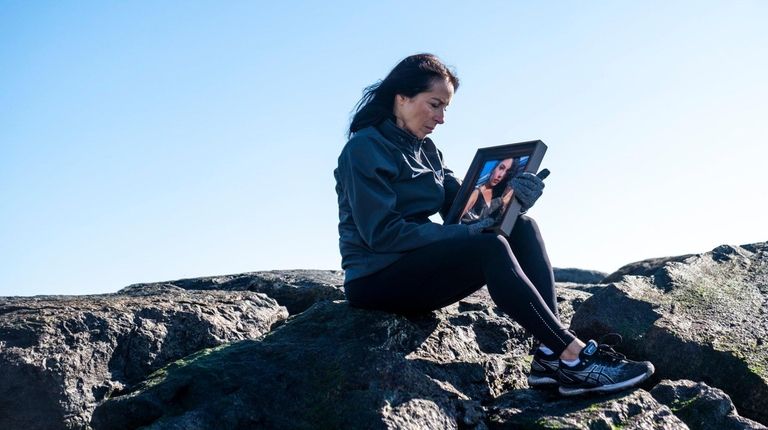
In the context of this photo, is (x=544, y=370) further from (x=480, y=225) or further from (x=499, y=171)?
(x=499, y=171)

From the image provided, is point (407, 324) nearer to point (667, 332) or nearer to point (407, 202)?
point (407, 202)

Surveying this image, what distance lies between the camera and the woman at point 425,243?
179 inches

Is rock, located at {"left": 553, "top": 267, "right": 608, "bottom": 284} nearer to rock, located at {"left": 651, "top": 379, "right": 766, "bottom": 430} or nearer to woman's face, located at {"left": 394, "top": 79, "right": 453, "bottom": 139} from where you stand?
woman's face, located at {"left": 394, "top": 79, "right": 453, "bottom": 139}

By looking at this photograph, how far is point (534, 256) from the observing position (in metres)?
5.19

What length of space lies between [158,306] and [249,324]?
0.71 m

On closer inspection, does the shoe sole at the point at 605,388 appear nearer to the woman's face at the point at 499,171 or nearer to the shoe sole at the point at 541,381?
the shoe sole at the point at 541,381

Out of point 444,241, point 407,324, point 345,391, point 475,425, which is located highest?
point 444,241

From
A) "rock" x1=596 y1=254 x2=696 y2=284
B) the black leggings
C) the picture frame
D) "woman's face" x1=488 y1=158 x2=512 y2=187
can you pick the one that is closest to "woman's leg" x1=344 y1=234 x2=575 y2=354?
the black leggings

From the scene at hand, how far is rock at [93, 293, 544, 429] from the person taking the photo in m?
4.24

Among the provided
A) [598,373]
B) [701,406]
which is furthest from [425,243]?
[701,406]

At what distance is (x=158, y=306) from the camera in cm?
585

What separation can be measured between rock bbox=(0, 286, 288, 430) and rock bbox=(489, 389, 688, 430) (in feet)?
7.69

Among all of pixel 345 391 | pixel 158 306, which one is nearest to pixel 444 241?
pixel 345 391

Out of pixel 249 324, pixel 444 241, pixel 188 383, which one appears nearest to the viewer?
pixel 188 383
